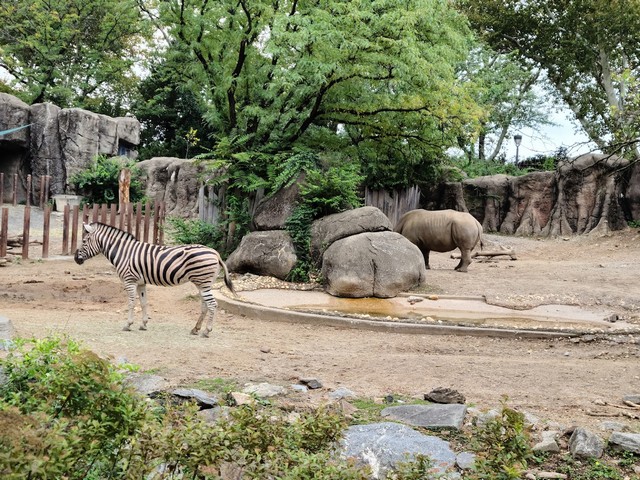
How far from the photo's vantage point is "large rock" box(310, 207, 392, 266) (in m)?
12.2

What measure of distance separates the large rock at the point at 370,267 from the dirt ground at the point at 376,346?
0.63 meters

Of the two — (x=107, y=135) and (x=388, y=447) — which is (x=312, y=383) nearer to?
(x=388, y=447)

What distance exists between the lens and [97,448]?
302 centimetres

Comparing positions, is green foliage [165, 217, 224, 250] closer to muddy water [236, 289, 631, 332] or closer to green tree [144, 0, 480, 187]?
green tree [144, 0, 480, 187]

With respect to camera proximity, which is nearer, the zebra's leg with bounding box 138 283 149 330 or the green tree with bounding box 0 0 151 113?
the zebra's leg with bounding box 138 283 149 330

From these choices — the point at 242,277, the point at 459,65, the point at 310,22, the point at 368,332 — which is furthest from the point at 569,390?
the point at 459,65

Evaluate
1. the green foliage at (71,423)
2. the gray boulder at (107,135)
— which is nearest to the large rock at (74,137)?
the gray boulder at (107,135)

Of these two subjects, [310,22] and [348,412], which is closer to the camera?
[348,412]

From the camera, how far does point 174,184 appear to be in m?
25.6

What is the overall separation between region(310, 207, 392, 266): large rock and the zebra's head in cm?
461

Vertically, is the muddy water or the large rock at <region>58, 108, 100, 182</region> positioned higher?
the large rock at <region>58, 108, 100, 182</region>

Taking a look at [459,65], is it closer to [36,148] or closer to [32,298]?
[36,148]

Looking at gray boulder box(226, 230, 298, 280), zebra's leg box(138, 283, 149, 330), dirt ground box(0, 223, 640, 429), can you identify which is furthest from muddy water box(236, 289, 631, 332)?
zebra's leg box(138, 283, 149, 330)

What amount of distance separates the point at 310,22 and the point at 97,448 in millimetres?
11539
